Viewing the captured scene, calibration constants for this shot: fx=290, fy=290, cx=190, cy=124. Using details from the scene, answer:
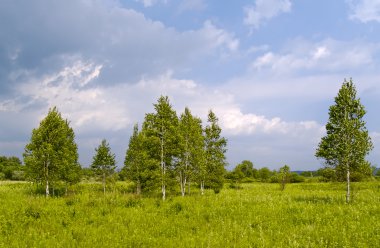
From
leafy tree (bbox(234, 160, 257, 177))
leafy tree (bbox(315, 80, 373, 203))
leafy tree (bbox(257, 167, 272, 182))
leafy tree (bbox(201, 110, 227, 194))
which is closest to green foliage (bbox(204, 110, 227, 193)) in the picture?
leafy tree (bbox(201, 110, 227, 194))

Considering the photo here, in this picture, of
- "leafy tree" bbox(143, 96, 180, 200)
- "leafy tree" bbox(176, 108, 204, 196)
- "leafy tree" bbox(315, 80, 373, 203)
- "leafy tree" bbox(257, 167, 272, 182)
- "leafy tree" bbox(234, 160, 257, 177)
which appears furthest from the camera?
"leafy tree" bbox(234, 160, 257, 177)

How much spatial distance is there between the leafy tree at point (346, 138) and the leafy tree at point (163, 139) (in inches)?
551

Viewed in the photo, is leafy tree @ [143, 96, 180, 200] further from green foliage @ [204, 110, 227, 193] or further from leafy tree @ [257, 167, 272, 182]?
leafy tree @ [257, 167, 272, 182]

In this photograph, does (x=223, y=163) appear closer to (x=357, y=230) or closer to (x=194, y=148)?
(x=194, y=148)

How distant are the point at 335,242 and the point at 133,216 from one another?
403 inches

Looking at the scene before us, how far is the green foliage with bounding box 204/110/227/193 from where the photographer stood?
4044cm

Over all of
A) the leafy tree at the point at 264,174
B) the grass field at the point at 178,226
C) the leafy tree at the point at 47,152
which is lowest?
the leafy tree at the point at 264,174

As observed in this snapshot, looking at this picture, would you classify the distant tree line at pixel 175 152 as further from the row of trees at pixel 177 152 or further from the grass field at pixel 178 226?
the grass field at pixel 178 226

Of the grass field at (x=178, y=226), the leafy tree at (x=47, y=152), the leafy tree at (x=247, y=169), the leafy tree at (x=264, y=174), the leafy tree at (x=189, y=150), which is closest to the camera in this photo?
the grass field at (x=178, y=226)

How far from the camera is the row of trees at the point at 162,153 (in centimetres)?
3017

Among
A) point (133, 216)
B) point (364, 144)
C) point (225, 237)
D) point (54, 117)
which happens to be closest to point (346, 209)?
point (364, 144)

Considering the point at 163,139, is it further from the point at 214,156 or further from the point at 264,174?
the point at 264,174

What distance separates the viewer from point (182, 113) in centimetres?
3984

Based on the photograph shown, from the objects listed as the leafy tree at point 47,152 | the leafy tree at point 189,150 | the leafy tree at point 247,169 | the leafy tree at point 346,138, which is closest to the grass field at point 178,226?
the leafy tree at point 346,138
